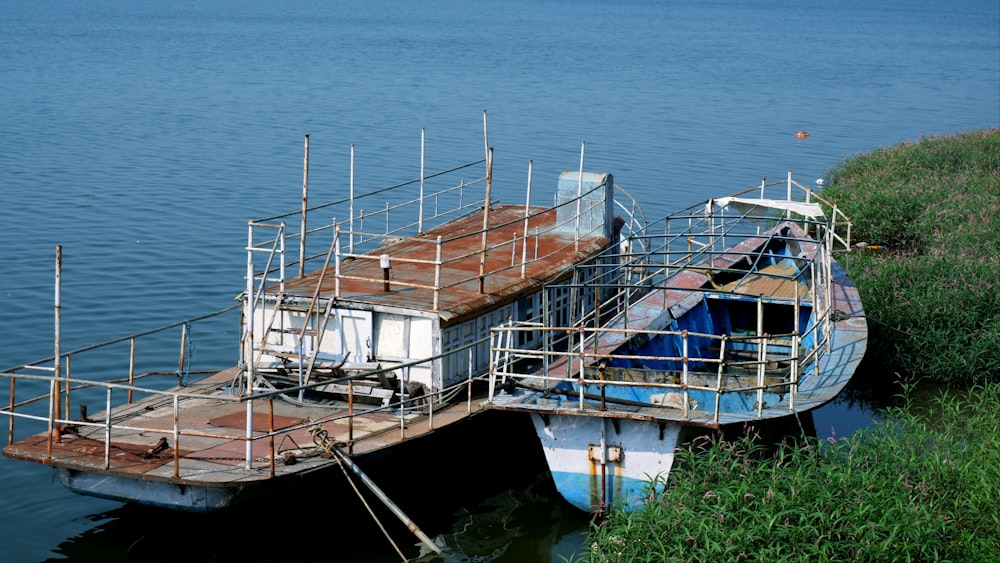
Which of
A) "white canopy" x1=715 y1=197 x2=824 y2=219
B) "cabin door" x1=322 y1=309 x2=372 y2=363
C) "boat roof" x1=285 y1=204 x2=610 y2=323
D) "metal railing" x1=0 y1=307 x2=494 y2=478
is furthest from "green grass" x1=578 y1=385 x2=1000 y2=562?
"white canopy" x1=715 y1=197 x2=824 y2=219

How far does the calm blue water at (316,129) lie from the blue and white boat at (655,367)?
1.54 meters

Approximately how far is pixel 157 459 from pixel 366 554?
2.94m

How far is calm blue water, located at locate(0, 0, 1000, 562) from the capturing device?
70.5 feet

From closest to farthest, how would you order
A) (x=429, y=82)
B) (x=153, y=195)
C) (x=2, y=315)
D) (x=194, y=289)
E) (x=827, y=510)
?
1. (x=827, y=510)
2. (x=2, y=315)
3. (x=194, y=289)
4. (x=153, y=195)
5. (x=429, y=82)

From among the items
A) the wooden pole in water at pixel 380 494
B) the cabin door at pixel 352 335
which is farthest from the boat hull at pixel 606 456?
the cabin door at pixel 352 335

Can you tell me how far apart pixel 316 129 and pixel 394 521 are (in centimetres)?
3237

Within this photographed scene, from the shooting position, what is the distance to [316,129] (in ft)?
149

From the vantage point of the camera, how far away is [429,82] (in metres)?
61.5

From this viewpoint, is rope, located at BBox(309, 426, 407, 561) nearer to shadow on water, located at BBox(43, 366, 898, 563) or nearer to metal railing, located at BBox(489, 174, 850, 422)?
shadow on water, located at BBox(43, 366, 898, 563)

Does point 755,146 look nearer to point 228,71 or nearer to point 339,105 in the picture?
point 339,105

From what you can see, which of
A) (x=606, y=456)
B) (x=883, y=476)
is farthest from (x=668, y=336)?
(x=883, y=476)

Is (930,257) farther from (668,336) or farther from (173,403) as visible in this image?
(173,403)

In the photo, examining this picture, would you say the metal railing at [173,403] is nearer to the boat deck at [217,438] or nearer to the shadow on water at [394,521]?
the boat deck at [217,438]

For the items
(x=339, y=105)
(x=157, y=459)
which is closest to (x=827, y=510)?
(x=157, y=459)
